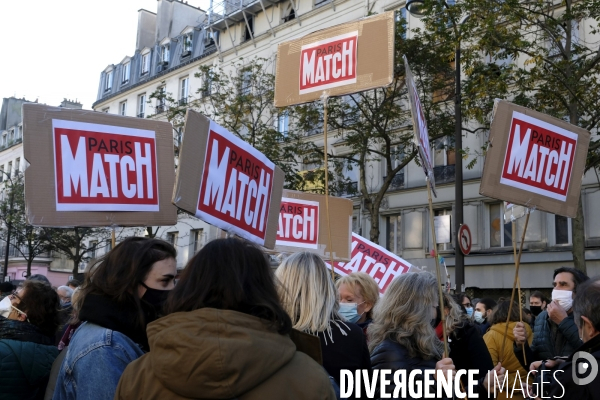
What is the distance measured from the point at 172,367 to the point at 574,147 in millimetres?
4344

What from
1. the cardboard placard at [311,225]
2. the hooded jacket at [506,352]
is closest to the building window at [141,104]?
the cardboard placard at [311,225]

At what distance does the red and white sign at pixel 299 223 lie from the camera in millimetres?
7312

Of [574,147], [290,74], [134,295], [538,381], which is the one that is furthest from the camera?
[290,74]

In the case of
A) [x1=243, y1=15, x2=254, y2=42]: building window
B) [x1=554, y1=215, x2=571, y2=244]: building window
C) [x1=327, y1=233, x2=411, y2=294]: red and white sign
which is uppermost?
[x1=243, y1=15, x2=254, y2=42]: building window

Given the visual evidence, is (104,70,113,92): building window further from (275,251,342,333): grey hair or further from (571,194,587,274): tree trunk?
(275,251,342,333): grey hair

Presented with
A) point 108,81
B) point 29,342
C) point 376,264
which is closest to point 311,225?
point 376,264

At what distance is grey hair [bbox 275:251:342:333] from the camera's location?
3.35 m

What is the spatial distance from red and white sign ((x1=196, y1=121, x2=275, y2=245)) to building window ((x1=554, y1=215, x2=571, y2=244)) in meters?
19.1

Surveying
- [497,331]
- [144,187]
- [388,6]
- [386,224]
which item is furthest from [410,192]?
[144,187]

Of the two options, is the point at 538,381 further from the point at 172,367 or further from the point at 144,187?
the point at 144,187

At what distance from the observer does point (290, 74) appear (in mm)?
6238

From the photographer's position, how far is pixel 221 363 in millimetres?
1884

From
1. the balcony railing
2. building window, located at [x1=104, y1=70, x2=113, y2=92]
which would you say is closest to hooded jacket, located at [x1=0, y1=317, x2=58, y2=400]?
the balcony railing

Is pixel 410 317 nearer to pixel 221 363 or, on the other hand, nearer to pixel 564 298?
pixel 221 363
